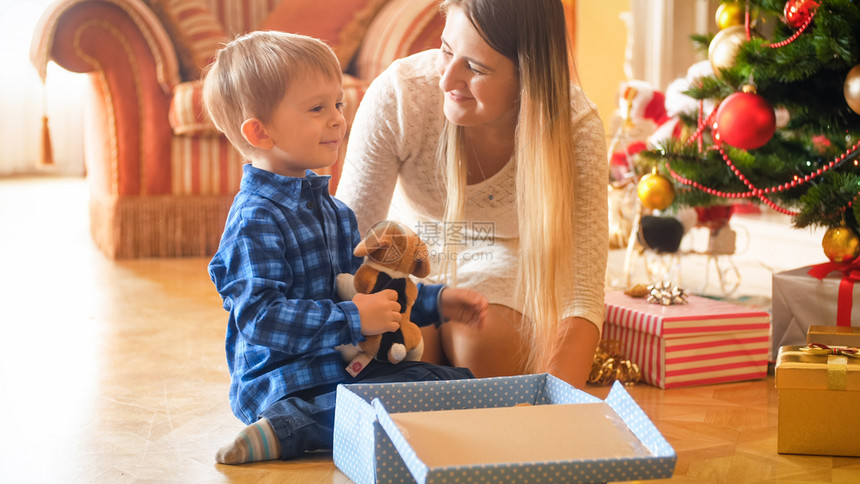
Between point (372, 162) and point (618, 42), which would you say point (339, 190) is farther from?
point (618, 42)

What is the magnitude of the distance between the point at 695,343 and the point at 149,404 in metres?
0.86

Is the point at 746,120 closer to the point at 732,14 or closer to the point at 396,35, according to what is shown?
the point at 732,14

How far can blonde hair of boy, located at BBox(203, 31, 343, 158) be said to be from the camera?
1.05 m

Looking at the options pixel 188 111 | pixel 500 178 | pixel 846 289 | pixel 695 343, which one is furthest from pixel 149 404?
pixel 188 111

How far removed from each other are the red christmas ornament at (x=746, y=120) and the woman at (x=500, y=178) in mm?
328

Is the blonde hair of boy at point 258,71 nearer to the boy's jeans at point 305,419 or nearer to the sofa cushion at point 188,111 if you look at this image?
the boy's jeans at point 305,419

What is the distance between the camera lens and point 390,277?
3.48 feet

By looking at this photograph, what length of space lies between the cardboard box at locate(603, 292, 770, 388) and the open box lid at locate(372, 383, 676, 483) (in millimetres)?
502

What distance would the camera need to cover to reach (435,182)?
1358mm

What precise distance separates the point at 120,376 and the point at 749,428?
3.16 ft

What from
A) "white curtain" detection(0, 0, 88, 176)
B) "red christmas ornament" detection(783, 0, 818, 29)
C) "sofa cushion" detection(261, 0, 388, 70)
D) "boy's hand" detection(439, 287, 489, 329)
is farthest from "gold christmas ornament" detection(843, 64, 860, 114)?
"white curtain" detection(0, 0, 88, 176)

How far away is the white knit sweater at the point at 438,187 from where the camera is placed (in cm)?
123

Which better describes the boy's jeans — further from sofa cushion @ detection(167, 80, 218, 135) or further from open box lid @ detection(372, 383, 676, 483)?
sofa cushion @ detection(167, 80, 218, 135)

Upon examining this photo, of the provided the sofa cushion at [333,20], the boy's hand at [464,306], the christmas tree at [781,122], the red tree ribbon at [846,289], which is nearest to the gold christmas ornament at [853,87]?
the christmas tree at [781,122]
